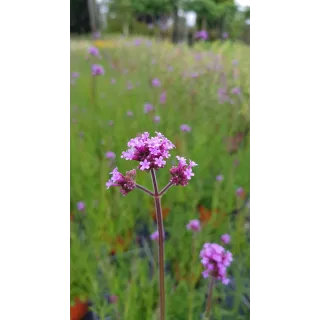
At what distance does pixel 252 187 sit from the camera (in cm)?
68

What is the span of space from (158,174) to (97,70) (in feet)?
0.97

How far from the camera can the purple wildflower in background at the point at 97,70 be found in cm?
84

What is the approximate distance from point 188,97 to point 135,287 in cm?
42

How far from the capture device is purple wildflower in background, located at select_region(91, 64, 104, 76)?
84 cm

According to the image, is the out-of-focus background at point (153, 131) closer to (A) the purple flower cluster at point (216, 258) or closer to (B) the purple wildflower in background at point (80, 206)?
(B) the purple wildflower in background at point (80, 206)

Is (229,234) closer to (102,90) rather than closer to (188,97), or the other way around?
(188,97)

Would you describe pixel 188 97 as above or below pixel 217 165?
above

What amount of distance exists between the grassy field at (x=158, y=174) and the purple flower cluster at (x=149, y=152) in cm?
25

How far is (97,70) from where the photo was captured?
0.85 meters

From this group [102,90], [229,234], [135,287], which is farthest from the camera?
[102,90]

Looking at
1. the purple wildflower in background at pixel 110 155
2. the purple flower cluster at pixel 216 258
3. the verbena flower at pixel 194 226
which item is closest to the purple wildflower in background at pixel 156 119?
the purple wildflower in background at pixel 110 155
